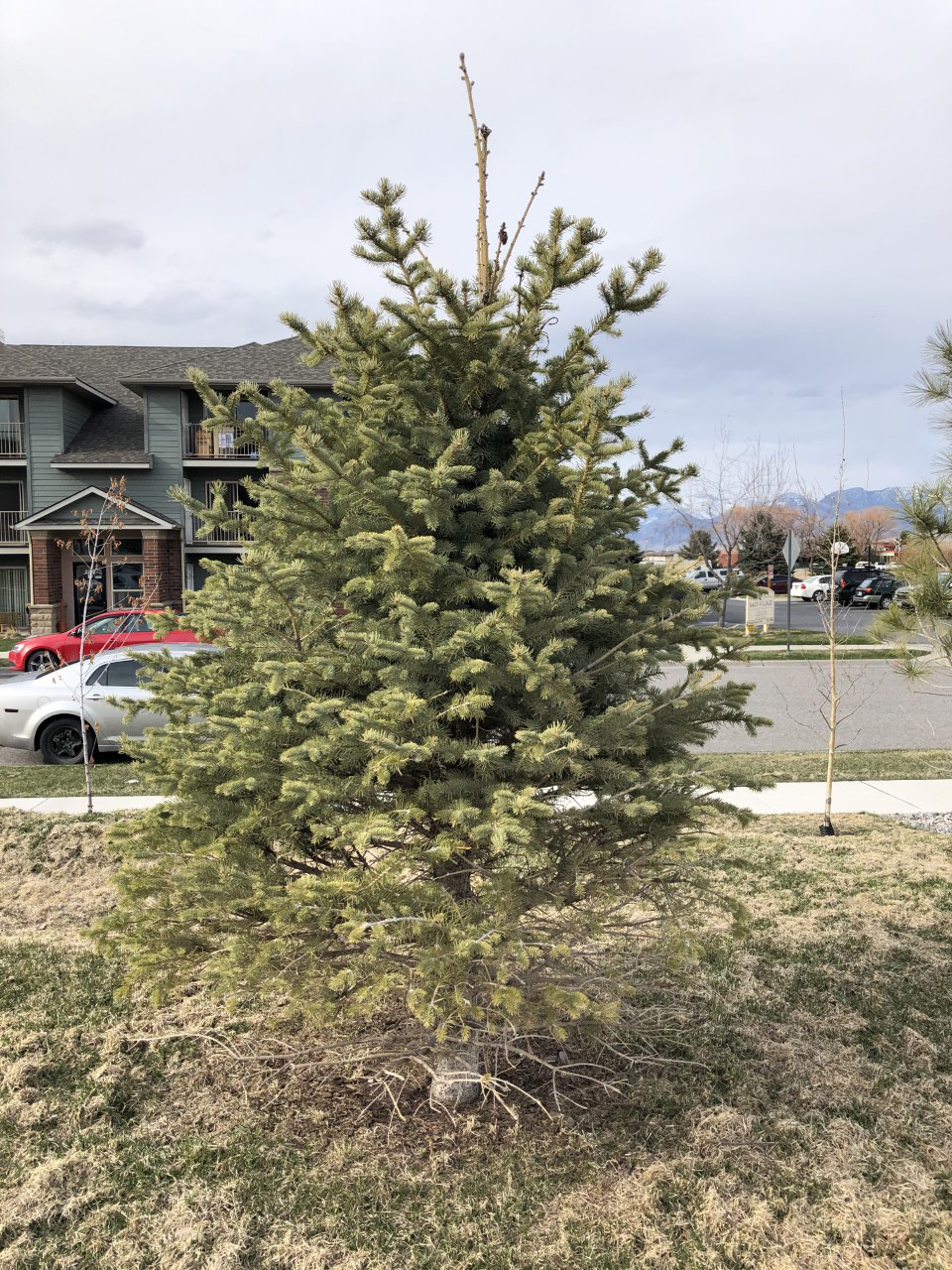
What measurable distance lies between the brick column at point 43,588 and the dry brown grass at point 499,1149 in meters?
25.3

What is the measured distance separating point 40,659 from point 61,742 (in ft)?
20.4

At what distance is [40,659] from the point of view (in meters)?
17.2

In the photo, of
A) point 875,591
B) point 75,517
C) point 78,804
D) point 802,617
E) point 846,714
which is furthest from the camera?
point 875,591

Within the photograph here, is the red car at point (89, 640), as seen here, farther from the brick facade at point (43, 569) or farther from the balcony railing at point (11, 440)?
the balcony railing at point (11, 440)

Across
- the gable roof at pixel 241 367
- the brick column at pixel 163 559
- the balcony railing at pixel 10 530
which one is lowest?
the brick column at pixel 163 559

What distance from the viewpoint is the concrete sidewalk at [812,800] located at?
884 centimetres

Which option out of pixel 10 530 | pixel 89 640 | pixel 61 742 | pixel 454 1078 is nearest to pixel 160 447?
pixel 10 530

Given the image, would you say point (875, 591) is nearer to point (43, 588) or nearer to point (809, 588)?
point (809, 588)

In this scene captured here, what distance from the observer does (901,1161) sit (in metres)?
3.47

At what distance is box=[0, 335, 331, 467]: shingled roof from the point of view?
2756 cm

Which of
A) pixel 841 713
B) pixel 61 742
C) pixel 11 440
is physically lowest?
pixel 841 713

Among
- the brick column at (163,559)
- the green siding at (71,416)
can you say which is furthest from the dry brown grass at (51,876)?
the green siding at (71,416)

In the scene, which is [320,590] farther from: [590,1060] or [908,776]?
[908,776]

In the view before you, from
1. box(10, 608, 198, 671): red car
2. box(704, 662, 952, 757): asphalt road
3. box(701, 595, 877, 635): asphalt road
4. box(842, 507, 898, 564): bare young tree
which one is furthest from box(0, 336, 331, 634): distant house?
box(842, 507, 898, 564): bare young tree
